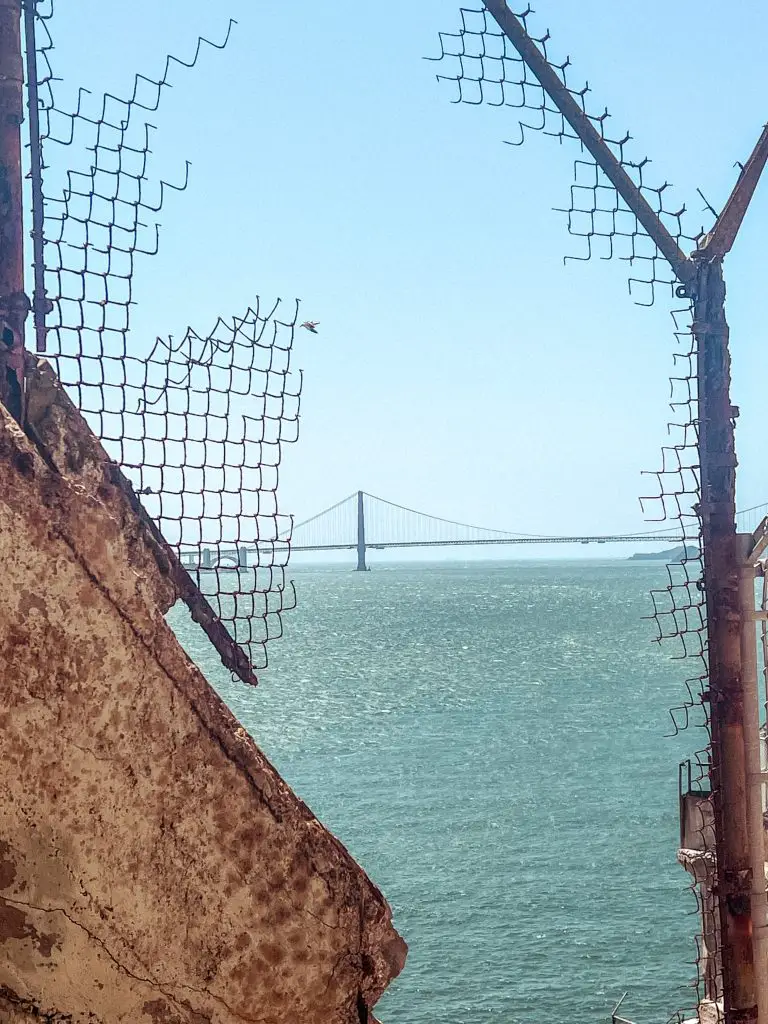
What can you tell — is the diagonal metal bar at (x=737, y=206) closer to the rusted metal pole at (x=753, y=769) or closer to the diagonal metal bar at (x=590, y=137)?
the diagonal metal bar at (x=590, y=137)

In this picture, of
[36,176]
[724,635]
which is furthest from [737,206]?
[36,176]

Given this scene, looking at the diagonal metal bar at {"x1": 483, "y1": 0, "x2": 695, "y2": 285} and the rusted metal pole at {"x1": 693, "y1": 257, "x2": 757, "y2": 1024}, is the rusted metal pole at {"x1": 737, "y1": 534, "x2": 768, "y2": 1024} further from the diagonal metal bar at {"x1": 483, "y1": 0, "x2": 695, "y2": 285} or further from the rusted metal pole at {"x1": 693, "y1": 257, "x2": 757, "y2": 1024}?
the diagonal metal bar at {"x1": 483, "y1": 0, "x2": 695, "y2": 285}

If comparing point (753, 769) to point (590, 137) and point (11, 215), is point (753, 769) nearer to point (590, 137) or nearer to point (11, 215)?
point (590, 137)

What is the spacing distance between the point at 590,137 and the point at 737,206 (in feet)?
2.00

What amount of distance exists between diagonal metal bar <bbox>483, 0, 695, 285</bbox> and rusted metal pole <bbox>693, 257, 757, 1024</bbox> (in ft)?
0.40

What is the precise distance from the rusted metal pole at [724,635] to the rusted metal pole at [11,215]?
2593mm

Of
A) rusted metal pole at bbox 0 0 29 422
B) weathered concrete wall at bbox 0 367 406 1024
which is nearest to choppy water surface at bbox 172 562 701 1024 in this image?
weathered concrete wall at bbox 0 367 406 1024

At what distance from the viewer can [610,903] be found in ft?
62.2

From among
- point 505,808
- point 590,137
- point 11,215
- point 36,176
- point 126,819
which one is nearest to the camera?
point 126,819

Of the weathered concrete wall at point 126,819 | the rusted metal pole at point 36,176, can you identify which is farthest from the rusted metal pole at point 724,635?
the rusted metal pole at point 36,176

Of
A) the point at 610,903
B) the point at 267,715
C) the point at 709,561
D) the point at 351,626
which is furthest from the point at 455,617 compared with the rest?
the point at 709,561

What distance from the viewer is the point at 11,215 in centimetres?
203

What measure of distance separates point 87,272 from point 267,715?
38405 mm

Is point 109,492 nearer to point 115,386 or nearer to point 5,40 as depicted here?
point 115,386
